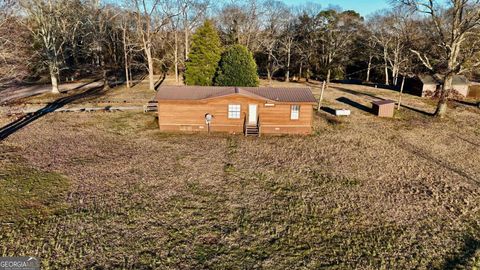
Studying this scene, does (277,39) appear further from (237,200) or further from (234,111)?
(237,200)

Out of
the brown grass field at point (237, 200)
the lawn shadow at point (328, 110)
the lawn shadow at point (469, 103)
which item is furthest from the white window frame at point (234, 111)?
the lawn shadow at point (469, 103)

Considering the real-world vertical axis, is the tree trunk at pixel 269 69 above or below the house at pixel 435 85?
above

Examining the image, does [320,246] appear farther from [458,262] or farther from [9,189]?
[9,189]

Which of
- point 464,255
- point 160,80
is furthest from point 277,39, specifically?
point 464,255

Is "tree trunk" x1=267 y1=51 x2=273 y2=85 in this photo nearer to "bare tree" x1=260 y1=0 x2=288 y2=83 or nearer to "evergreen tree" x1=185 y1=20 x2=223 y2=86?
"bare tree" x1=260 y1=0 x2=288 y2=83

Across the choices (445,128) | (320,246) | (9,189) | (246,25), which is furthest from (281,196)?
(246,25)

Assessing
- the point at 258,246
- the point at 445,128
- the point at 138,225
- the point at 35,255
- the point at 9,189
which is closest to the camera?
the point at 35,255

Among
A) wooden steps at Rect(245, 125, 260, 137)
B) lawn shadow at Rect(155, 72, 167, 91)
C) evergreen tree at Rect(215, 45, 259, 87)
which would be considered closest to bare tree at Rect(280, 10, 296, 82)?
lawn shadow at Rect(155, 72, 167, 91)

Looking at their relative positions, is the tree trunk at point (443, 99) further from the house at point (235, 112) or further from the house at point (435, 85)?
the house at point (235, 112)
